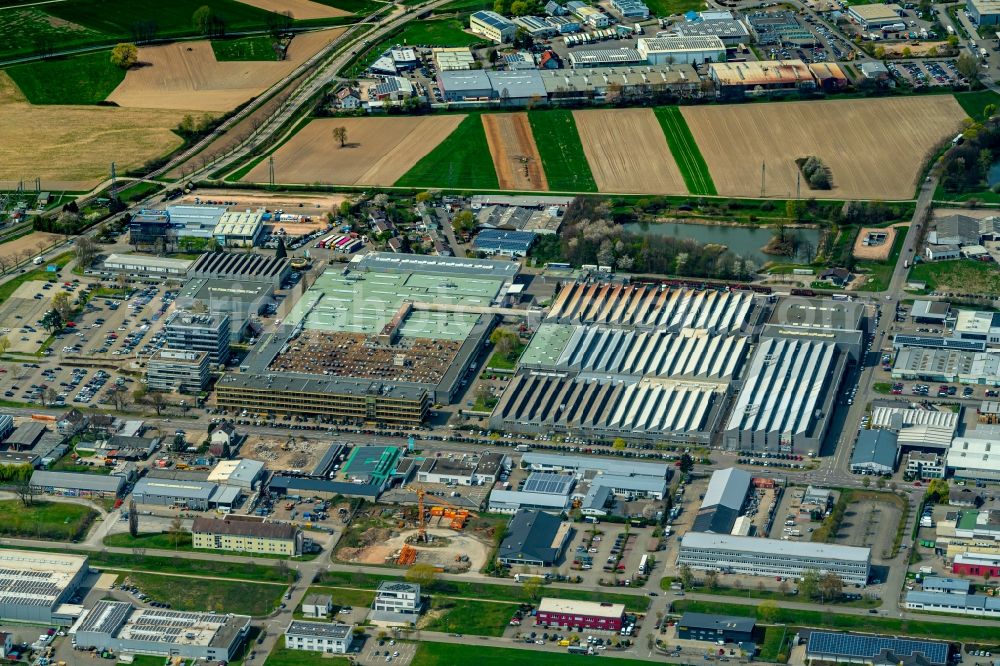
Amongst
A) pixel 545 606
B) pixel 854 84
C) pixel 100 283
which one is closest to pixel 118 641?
pixel 545 606

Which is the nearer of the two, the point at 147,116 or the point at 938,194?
the point at 938,194

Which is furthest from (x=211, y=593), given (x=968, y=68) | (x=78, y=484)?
(x=968, y=68)

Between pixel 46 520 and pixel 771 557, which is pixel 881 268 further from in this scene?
pixel 46 520

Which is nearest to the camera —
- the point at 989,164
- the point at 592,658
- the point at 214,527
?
the point at 592,658

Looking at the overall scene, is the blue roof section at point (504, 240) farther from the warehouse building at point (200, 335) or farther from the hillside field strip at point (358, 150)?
the warehouse building at point (200, 335)

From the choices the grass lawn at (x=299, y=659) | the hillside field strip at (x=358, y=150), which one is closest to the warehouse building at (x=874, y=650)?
the grass lawn at (x=299, y=659)

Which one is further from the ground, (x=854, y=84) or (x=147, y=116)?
(x=854, y=84)

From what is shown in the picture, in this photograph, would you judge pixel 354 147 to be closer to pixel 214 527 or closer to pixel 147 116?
pixel 147 116
